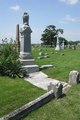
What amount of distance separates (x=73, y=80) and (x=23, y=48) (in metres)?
4.66

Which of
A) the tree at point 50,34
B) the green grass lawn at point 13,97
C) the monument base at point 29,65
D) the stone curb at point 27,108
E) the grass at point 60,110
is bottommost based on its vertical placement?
the grass at point 60,110

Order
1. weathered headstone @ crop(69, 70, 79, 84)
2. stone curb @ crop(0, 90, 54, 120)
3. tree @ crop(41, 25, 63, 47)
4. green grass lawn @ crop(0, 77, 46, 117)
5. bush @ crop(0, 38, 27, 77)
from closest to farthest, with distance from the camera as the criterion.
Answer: stone curb @ crop(0, 90, 54, 120) < green grass lawn @ crop(0, 77, 46, 117) < weathered headstone @ crop(69, 70, 79, 84) < bush @ crop(0, 38, 27, 77) < tree @ crop(41, 25, 63, 47)

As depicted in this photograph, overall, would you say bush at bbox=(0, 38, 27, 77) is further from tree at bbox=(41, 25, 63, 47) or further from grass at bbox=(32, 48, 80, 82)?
tree at bbox=(41, 25, 63, 47)

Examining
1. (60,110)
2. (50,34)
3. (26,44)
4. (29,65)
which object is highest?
(50,34)

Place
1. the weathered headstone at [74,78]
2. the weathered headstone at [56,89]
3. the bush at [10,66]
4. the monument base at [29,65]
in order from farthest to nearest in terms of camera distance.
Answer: the monument base at [29,65] < the bush at [10,66] < the weathered headstone at [74,78] < the weathered headstone at [56,89]

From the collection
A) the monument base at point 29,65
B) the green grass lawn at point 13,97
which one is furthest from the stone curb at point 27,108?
the monument base at point 29,65

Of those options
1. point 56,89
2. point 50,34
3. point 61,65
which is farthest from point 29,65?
point 50,34

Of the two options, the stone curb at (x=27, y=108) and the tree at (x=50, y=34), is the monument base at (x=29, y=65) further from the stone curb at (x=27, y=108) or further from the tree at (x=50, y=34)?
the tree at (x=50, y=34)

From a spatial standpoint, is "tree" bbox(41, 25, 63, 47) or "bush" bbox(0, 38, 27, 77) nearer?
"bush" bbox(0, 38, 27, 77)

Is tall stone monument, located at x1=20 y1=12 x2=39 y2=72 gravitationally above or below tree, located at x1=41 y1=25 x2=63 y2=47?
below

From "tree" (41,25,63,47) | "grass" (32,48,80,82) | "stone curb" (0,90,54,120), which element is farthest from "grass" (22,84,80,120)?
"tree" (41,25,63,47)

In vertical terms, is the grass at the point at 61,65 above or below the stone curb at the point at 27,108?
above

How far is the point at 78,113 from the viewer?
321 cm

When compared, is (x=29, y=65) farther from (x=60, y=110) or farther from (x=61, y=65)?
(x=60, y=110)
